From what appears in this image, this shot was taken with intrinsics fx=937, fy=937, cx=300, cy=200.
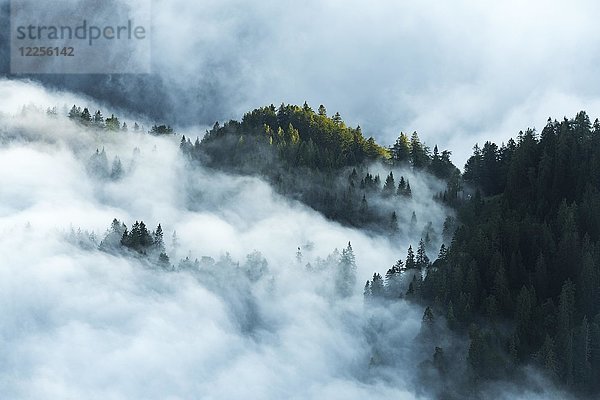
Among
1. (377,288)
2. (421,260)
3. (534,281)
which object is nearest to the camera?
(534,281)

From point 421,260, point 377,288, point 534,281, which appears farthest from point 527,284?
point 377,288

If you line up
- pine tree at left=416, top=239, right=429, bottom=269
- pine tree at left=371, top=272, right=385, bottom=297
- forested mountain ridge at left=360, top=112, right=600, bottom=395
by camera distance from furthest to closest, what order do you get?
1. pine tree at left=416, top=239, right=429, bottom=269
2. pine tree at left=371, top=272, right=385, bottom=297
3. forested mountain ridge at left=360, top=112, right=600, bottom=395

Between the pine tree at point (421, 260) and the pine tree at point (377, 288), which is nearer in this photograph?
the pine tree at point (377, 288)

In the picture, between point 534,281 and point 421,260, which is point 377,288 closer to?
point 421,260

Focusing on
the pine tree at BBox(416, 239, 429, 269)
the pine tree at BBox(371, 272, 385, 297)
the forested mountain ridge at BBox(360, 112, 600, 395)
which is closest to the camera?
the forested mountain ridge at BBox(360, 112, 600, 395)

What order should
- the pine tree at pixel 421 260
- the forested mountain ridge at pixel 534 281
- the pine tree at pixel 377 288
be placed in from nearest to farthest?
the forested mountain ridge at pixel 534 281 < the pine tree at pixel 377 288 < the pine tree at pixel 421 260

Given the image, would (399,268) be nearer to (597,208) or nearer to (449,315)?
(449,315)

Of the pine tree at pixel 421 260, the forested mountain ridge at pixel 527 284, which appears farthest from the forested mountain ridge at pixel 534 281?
the pine tree at pixel 421 260

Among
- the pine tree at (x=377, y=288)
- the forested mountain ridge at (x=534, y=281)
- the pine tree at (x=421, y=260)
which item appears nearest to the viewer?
the forested mountain ridge at (x=534, y=281)

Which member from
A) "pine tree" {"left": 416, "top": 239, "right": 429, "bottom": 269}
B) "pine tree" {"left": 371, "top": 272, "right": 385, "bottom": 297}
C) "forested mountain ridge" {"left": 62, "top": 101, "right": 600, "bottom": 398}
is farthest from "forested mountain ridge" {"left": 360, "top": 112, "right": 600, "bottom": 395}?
"pine tree" {"left": 371, "top": 272, "right": 385, "bottom": 297}

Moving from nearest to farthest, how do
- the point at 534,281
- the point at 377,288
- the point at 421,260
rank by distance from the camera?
the point at 534,281, the point at 377,288, the point at 421,260

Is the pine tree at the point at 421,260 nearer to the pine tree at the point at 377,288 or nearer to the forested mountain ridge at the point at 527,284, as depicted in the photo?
the forested mountain ridge at the point at 527,284

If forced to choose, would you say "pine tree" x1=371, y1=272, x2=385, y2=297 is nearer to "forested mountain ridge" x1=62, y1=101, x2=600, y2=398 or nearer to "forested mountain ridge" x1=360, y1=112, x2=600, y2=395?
"forested mountain ridge" x1=62, y1=101, x2=600, y2=398

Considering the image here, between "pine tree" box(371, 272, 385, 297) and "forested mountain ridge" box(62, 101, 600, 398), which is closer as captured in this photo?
"forested mountain ridge" box(62, 101, 600, 398)
